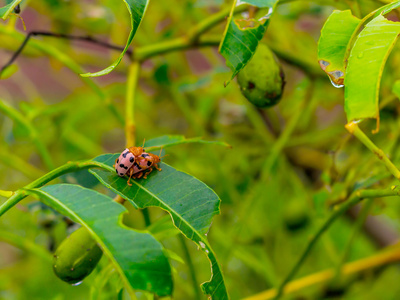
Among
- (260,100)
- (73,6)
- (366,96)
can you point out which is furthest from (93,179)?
(73,6)

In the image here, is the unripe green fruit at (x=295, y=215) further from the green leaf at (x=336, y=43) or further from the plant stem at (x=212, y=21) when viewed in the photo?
the green leaf at (x=336, y=43)

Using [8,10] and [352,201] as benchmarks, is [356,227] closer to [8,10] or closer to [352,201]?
[352,201]

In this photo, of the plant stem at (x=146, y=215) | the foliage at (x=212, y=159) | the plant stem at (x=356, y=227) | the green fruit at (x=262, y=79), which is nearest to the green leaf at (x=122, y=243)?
the foliage at (x=212, y=159)

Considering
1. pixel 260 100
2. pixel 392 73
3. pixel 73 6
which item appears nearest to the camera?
pixel 260 100

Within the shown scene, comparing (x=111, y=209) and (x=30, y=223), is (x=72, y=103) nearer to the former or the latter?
(x=30, y=223)

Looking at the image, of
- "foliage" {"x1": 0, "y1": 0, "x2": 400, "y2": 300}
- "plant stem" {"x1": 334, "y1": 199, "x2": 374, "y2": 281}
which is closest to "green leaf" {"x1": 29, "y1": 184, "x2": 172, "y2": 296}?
"foliage" {"x1": 0, "y1": 0, "x2": 400, "y2": 300}
